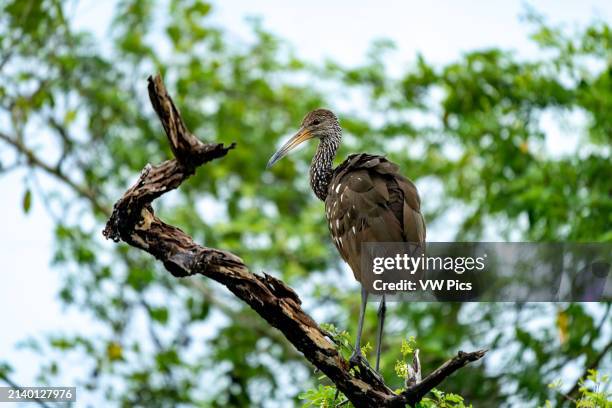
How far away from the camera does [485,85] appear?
31.6 ft

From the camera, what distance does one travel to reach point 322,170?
20.3 ft

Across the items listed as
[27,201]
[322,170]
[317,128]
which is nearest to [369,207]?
[322,170]

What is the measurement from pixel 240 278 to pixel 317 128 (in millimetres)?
2314

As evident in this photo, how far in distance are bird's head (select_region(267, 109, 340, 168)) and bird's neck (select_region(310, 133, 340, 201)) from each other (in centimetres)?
15

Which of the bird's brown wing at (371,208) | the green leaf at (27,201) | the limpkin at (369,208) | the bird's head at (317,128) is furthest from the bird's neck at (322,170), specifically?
the green leaf at (27,201)

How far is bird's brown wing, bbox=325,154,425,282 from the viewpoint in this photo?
203 inches

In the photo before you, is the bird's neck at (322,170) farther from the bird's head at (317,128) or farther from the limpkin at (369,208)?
the limpkin at (369,208)

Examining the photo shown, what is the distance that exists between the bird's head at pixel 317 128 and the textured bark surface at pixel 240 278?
6.86 feet

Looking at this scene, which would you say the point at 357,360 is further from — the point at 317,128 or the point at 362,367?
the point at 317,128

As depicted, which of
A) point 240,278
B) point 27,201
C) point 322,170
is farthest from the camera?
point 27,201

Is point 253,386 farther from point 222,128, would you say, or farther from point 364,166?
point 364,166

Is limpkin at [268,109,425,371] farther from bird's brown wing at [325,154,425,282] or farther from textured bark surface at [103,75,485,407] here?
textured bark surface at [103,75,485,407]

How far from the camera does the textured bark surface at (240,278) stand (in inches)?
175

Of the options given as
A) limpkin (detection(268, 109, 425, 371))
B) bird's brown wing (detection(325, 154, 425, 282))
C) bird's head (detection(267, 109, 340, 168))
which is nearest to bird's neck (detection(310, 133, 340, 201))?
bird's head (detection(267, 109, 340, 168))
